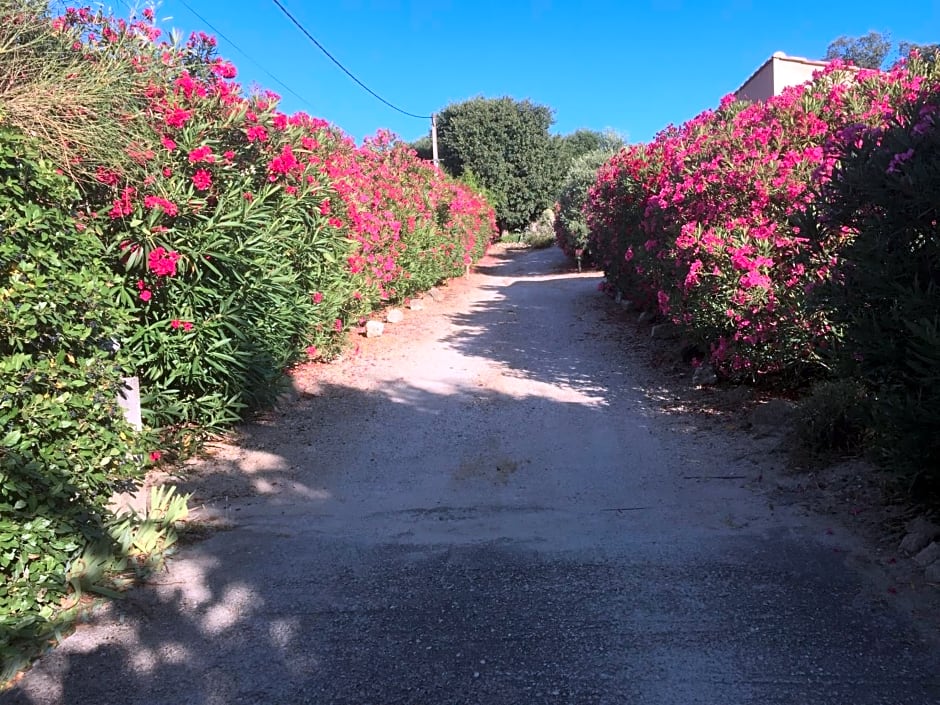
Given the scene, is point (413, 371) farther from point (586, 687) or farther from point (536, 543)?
point (586, 687)

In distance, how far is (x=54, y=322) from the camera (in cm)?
302

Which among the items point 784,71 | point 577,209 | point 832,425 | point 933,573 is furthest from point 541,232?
point 933,573

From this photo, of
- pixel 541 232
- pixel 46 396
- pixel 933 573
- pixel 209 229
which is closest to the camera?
pixel 46 396

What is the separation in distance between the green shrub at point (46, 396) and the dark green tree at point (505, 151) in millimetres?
33372

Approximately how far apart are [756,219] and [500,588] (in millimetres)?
4987

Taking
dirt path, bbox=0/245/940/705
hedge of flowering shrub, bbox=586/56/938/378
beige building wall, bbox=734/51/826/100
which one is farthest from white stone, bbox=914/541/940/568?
beige building wall, bbox=734/51/826/100

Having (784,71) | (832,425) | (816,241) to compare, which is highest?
(784,71)

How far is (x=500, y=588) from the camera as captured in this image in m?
3.39

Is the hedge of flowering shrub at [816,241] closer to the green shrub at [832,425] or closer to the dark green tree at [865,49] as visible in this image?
the green shrub at [832,425]

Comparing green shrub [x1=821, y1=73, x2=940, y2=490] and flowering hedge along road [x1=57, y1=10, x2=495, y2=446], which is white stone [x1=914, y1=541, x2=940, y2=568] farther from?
flowering hedge along road [x1=57, y1=10, x2=495, y2=446]

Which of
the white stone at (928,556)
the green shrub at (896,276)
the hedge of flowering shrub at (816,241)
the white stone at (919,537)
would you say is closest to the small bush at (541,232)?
the hedge of flowering shrub at (816,241)

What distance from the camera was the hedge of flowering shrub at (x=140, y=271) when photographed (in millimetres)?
2910

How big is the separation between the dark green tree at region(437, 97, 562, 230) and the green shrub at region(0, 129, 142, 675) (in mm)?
33372

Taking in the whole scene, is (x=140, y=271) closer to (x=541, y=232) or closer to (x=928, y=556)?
(x=928, y=556)
